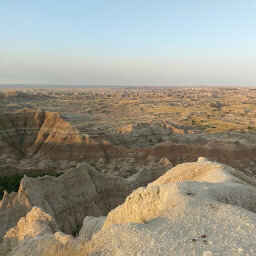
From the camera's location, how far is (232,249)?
26.4 ft

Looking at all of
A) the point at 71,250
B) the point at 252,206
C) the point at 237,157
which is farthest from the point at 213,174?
the point at 237,157

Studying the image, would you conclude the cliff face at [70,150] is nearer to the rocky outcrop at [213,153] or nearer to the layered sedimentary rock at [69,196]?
the rocky outcrop at [213,153]

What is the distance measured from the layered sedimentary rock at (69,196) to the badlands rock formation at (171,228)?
17.5 ft

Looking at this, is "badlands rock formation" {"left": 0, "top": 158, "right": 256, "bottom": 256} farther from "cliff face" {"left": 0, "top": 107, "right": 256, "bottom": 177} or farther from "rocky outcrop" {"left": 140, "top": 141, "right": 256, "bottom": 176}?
"rocky outcrop" {"left": 140, "top": 141, "right": 256, "bottom": 176}

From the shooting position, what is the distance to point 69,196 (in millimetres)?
23953

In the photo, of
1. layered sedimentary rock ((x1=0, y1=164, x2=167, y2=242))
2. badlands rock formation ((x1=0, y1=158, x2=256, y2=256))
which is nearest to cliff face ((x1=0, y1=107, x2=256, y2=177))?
layered sedimentary rock ((x1=0, y1=164, x2=167, y2=242))

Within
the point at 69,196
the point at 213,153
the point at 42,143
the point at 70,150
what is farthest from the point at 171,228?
the point at 42,143

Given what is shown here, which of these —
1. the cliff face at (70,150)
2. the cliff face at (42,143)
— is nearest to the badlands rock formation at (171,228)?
the cliff face at (70,150)

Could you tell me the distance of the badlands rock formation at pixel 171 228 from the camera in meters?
8.38

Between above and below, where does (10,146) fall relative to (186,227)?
below

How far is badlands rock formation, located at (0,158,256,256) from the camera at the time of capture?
27.5ft

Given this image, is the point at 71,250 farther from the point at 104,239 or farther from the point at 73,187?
the point at 73,187

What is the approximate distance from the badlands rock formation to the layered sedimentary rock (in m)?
5.34

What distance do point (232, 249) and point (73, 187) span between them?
19.5 m
